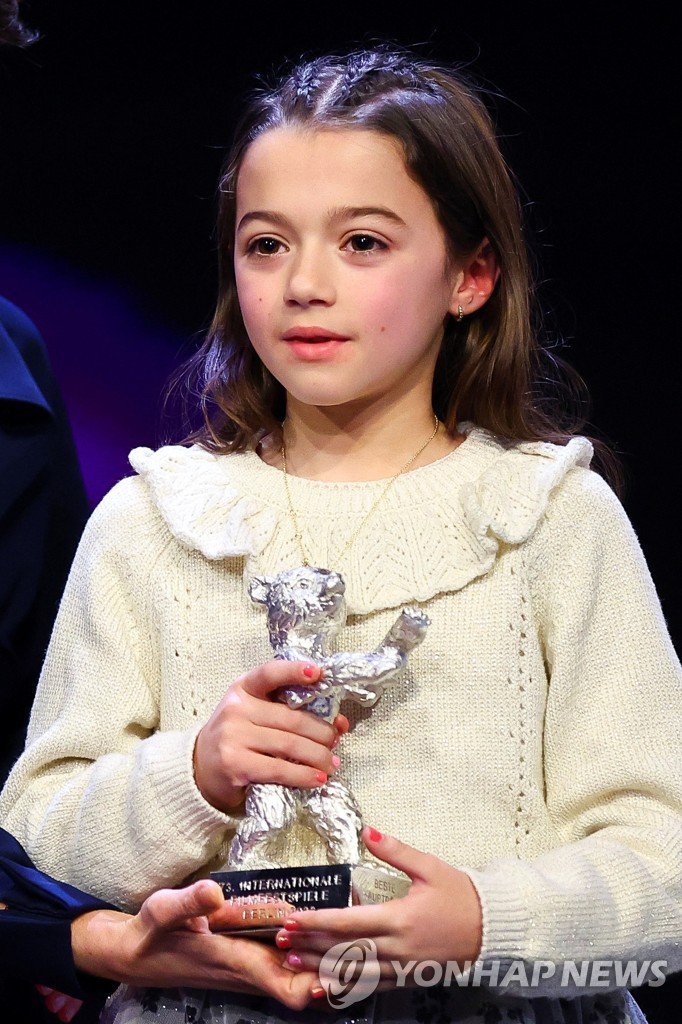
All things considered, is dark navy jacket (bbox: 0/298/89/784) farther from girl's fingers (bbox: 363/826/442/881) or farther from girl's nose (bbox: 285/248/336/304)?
girl's fingers (bbox: 363/826/442/881)

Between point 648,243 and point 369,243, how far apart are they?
85 cm

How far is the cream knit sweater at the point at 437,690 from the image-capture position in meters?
1.49

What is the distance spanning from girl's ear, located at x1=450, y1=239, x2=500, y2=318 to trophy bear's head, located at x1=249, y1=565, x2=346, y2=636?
19.0 inches

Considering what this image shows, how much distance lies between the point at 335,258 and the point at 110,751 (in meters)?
0.64

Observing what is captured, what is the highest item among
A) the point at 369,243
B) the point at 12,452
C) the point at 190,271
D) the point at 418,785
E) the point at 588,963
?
the point at 369,243

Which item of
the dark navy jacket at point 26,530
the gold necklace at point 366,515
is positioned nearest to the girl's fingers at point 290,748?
the gold necklace at point 366,515

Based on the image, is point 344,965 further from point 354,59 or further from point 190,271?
point 190,271

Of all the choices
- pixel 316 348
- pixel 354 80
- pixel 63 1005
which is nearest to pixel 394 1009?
pixel 63 1005

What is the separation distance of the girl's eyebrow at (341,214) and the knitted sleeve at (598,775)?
388 mm

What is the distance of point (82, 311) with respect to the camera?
99.0 inches

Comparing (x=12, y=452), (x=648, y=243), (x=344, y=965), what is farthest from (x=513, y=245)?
(x=344, y=965)

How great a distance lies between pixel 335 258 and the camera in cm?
157

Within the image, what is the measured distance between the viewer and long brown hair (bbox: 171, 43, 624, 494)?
1.66 m

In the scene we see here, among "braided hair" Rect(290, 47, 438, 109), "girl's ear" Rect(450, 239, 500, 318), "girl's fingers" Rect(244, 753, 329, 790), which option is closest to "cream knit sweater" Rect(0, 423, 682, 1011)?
"girl's fingers" Rect(244, 753, 329, 790)
